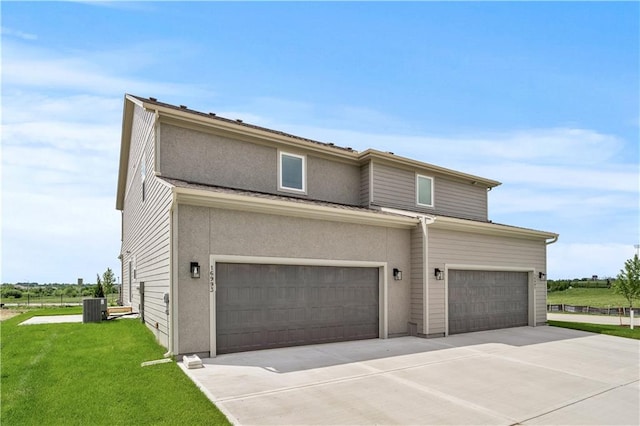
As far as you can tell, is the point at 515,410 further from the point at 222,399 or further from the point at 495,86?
the point at 495,86

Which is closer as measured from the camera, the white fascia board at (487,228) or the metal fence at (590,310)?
the white fascia board at (487,228)

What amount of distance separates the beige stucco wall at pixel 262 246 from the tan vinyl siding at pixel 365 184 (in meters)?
2.24

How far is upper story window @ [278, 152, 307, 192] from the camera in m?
12.2

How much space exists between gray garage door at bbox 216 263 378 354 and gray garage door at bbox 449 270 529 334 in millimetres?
2986

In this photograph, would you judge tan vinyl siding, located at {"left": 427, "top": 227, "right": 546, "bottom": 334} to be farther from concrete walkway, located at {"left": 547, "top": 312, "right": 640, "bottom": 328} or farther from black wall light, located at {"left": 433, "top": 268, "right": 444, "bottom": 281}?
concrete walkway, located at {"left": 547, "top": 312, "right": 640, "bottom": 328}

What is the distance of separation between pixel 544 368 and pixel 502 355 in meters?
1.20

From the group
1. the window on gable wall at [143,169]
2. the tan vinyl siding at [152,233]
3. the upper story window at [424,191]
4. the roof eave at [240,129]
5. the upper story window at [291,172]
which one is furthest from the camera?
the upper story window at [424,191]

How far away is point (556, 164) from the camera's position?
17.2 meters

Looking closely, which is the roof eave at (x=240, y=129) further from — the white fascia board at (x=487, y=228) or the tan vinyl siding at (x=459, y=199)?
the tan vinyl siding at (x=459, y=199)

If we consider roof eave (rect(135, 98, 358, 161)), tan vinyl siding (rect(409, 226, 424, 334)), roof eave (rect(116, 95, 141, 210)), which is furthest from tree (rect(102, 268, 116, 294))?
tan vinyl siding (rect(409, 226, 424, 334))

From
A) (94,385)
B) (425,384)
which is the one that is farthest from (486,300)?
(94,385)

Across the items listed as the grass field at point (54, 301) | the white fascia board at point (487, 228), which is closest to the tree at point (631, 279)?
the white fascia board at point (487, 228)

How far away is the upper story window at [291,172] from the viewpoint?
12.2m

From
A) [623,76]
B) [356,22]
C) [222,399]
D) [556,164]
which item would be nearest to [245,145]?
[356,22]
